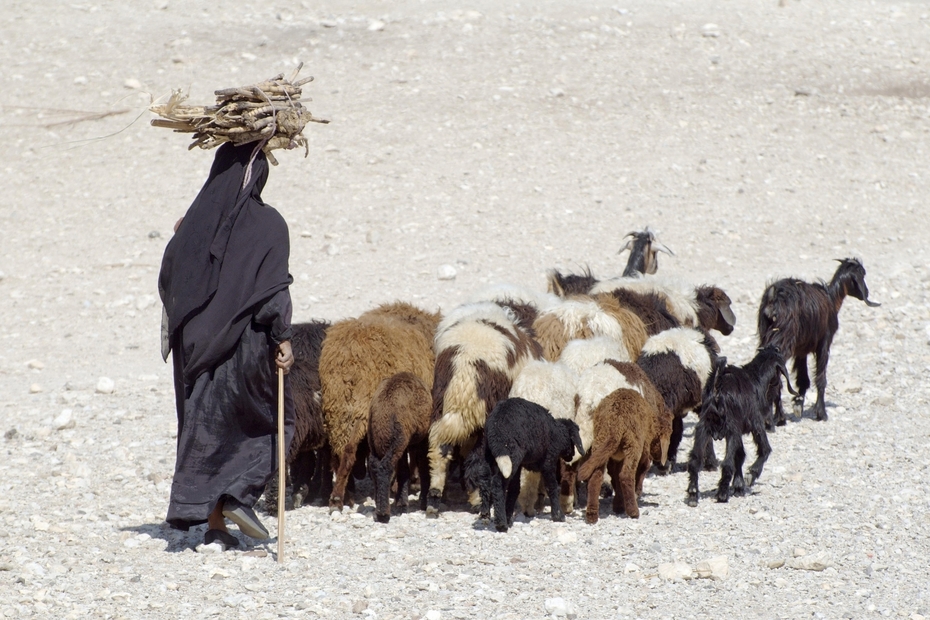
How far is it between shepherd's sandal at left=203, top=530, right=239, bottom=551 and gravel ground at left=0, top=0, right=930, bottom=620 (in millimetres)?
100

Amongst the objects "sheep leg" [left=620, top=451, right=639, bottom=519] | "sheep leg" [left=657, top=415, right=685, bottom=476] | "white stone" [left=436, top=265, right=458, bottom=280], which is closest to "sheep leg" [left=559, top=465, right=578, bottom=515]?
"sheep leg" [left=620, top=451, right=639, bottom=519]

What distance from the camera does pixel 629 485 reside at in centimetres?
668

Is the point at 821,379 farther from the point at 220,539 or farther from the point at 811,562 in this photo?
the point at 220,539

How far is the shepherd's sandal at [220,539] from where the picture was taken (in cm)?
591

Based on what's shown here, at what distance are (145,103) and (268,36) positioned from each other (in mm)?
2752

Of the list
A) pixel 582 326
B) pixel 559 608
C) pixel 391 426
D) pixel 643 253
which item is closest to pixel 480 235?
pixel 643 253

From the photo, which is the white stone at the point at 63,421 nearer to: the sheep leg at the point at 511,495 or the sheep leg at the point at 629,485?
the sheep leg at the point at 511,495

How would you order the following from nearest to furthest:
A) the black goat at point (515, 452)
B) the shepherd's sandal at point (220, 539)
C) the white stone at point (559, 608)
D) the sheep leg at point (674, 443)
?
the white stone at point (559, 608), the shepherd's sandal at point (220, 539), the black goat at point (515, 452), the sheep leg at point (674, 443)

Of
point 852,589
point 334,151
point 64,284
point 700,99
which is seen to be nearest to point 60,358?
point 64,284

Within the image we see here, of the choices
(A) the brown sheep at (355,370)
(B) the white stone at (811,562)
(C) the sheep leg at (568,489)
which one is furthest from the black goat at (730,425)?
(A) the brown sheep at (355,370)

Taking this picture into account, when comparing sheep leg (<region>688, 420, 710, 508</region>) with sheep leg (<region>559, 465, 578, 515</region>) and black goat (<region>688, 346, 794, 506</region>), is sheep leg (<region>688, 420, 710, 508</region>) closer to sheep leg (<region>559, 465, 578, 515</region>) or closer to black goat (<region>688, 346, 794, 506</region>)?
black goat (<region>688, 346, 794, 506</region>)

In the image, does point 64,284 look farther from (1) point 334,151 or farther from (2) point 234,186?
(2) point 234,186

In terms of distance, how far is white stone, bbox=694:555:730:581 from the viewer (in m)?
5.63

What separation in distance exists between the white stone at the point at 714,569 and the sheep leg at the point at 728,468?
1.40 meters
